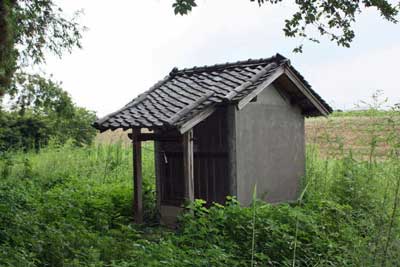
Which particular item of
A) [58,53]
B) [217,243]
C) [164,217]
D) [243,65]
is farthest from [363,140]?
[58,53]

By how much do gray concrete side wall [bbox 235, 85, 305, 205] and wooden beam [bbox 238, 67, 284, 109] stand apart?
0.36 meters

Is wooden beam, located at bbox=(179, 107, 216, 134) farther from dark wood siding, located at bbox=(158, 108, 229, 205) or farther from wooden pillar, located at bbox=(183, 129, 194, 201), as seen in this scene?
dark wood siding, located at bbox=(158, 108, 229, 205)

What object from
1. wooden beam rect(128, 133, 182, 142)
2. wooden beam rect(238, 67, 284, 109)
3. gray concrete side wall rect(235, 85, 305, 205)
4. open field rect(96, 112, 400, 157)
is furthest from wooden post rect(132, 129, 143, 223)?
open field rect(96, 112, 400, 157)

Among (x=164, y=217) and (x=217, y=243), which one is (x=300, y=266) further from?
(x=164, y=217)

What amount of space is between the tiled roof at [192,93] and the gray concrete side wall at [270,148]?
469 millimetres

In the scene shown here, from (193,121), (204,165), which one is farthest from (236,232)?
(204,165)

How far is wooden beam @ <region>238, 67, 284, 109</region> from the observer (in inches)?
329

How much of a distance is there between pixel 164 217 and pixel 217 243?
3.45 m

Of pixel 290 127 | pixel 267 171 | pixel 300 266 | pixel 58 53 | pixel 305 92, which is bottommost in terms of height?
pixel 300 266

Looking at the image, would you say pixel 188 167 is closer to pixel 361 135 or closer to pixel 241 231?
pixel 241 231

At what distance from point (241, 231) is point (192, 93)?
3335mm

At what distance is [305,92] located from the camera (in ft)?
31.2

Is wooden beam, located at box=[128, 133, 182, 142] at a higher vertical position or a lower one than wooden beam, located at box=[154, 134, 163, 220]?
higher

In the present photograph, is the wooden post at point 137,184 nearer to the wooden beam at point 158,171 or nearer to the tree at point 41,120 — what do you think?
the wooden beam at point 158,171
